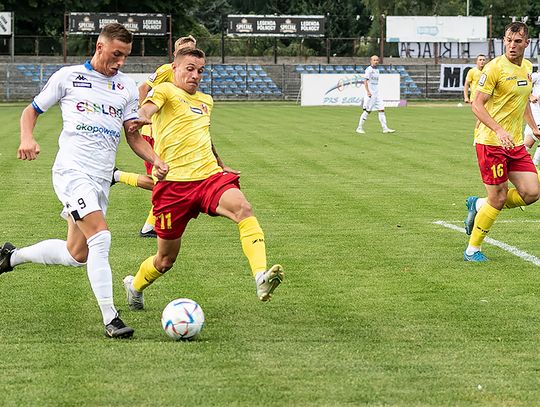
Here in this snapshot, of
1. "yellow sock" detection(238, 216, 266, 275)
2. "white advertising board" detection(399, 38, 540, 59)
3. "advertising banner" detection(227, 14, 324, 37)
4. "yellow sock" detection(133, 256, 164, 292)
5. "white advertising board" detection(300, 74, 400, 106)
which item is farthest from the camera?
"white advertising board" detection(399, 38, 540, 59)

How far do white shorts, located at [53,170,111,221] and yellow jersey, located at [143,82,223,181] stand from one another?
1.87 ft

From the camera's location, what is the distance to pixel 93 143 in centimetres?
768

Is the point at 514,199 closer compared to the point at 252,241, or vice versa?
the point at 252,241

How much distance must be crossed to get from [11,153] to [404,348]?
18326mm

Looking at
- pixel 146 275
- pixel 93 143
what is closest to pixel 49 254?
pixel 146 275

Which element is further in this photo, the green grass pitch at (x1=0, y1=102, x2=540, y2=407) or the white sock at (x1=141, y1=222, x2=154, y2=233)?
the white sock at (x1=141, y1=222, x2=154, y2=233)

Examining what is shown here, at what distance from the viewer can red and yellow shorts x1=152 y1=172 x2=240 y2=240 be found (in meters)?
7.88

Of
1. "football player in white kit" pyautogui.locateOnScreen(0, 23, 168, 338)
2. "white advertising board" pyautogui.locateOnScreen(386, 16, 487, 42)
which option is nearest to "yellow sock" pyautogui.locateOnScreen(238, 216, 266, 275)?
"football player in white kit" pyautogui.locateOnScreen(0, 23, 168, 338)

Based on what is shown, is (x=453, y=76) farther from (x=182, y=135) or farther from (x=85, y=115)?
(x=85, y=115)

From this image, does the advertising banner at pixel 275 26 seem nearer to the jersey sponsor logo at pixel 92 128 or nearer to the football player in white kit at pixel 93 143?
the football player in white kit at pixel 93 143

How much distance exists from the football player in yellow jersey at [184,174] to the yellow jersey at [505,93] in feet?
10.6

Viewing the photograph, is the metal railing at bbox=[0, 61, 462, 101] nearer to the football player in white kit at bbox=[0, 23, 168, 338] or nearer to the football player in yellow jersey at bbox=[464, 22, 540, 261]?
the football player in yellow jersey at bbox=[464, 22, 540, 261]

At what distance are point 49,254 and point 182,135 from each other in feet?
3.99

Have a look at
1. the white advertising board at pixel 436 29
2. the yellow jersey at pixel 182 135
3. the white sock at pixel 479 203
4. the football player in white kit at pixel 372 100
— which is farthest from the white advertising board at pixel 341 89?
the yellow jersey at pixel 182 135
